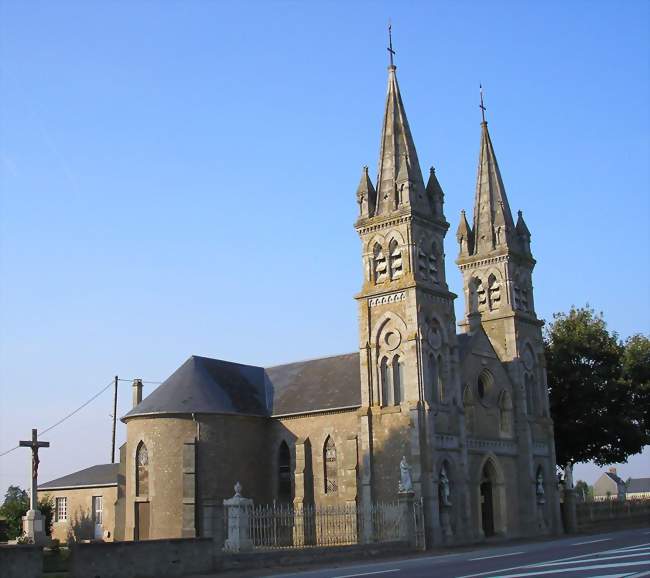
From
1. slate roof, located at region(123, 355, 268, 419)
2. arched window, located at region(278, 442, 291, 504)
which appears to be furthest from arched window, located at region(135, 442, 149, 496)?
arched window, located at region(278, 442, 291, 504)

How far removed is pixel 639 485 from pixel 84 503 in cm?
10436

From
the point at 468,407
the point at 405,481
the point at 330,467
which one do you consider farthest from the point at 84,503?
the point at 405,481

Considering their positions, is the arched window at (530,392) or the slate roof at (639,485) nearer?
the arched window at (530,392)

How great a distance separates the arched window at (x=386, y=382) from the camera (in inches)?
1519

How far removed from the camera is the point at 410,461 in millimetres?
36688

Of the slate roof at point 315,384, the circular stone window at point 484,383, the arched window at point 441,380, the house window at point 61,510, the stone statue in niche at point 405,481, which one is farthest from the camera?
the house window at point 61,510

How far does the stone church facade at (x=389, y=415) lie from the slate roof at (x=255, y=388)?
0.09 meters

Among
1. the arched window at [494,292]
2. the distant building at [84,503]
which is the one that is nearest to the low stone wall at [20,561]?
the distant building at [84,503]

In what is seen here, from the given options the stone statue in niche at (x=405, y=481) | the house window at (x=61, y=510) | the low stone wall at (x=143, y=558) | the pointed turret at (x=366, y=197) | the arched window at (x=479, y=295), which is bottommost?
the low stone wall at (x=143, y=558)

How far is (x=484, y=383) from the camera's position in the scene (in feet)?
145

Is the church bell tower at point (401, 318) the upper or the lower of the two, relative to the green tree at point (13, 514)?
upper

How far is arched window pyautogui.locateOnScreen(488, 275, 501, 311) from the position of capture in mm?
47188

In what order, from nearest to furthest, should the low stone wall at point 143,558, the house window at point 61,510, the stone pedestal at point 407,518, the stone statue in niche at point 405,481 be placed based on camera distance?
1. the low stone wall at point 143,558
2. the stone pedestal at point 407,518
3. the stone statue in niche at point 405,481
4. the house window at point 61,510

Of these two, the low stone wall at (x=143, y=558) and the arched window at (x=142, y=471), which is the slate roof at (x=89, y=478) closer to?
the arched window at (x=142, y=471)
